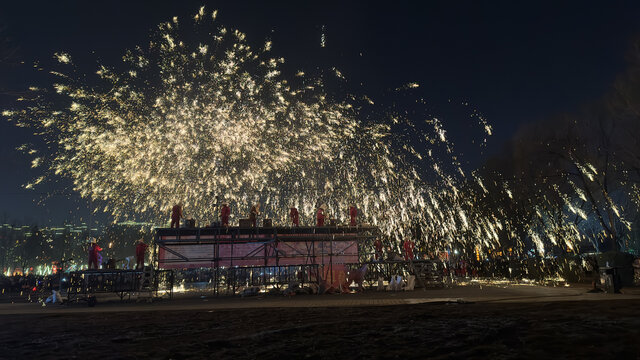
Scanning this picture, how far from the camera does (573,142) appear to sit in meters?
30.6

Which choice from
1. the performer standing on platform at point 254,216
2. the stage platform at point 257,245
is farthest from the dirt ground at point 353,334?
the performer standing on platform at point 254,216

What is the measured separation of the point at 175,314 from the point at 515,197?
36081 mm

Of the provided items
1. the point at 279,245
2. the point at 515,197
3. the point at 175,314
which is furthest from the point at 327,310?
the point at 515,197

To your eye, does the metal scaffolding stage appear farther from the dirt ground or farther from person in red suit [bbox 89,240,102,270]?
the dirt ground

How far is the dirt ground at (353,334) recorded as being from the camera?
5.50m

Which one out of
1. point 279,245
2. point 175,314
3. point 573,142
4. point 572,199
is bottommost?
point 175,314

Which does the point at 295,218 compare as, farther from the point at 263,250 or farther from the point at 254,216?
the point at 263,250

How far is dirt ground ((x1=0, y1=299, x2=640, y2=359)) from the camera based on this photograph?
217 inches

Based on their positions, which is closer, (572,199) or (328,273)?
(328,273)

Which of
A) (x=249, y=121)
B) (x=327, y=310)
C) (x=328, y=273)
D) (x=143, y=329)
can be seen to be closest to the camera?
(x=143, y=329)

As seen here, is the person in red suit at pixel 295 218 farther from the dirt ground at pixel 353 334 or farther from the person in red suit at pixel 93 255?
the dirt ground at pixel 353 334

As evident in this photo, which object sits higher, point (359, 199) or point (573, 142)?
point (573, 142)

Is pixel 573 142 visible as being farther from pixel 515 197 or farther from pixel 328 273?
pixel 328 273

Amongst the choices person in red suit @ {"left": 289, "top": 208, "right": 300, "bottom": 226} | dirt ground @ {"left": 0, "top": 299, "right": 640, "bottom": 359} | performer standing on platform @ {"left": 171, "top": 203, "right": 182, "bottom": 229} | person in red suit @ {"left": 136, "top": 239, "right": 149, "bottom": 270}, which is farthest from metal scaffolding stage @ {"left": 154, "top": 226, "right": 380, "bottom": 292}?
dirt ground @ {"left": 0, "top": 299, "right": 640, "bottom": 359}
